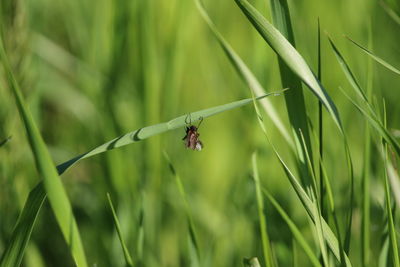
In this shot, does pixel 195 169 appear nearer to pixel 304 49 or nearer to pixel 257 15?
pixel 304 49

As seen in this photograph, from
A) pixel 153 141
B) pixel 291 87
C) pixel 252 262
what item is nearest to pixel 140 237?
pixel 252 262

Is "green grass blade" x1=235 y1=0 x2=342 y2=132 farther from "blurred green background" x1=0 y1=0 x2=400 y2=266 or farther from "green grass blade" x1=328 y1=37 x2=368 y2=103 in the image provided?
"blurred green background" x1=0 y1=0 x2=400 y2=266

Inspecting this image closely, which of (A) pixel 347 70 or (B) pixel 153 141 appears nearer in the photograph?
(A) pixel 347 70

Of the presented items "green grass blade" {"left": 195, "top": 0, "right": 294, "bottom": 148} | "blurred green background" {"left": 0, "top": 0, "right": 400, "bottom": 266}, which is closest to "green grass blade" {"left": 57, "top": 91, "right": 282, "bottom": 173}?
"green grass blade" {"left": 195, "top": 0, "right": 294, "bottom": 148}

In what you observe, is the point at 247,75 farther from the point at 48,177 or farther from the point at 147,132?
the point at 48,177

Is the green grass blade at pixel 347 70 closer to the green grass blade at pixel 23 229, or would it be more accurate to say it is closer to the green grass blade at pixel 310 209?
the green grass blade at pixel 310 209

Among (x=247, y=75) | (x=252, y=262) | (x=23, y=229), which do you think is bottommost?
(x=252, y=262)

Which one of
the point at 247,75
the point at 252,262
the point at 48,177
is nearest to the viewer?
the point at 48,177

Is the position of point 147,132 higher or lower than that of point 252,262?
higher
